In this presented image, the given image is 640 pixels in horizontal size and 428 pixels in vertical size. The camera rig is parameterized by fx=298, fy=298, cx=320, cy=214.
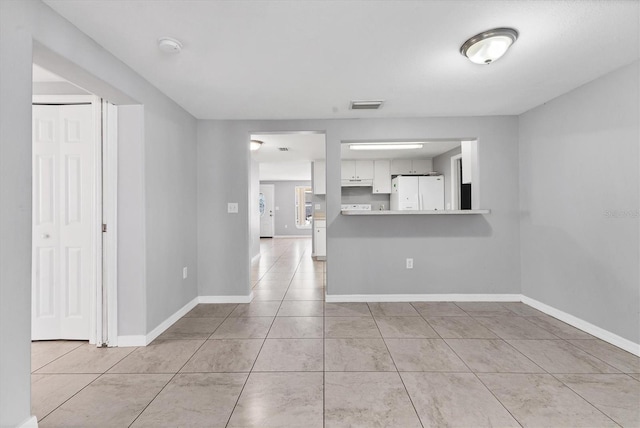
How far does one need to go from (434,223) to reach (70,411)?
3.63 metres

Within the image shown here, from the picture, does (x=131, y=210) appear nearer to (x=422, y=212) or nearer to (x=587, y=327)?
(x=422, y=212)

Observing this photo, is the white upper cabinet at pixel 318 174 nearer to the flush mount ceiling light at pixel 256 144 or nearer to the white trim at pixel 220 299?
the flush mount ceiling light at pixel 256 144

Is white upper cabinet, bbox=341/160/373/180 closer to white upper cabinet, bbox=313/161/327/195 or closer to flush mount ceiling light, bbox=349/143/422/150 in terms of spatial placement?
white upper cabinet, bbox=313/161/327/195

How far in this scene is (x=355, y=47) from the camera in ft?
6.78

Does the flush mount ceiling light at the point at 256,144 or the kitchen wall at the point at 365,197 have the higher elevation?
the flush mount ceiling light at the point at 256,144

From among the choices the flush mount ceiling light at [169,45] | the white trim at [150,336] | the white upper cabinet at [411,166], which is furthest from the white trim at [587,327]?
the flush mount ceiling light at [169,45]

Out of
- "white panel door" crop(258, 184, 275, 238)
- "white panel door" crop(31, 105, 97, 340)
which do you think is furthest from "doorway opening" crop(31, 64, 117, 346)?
"white panel door" crop(258, 184, 275, 238)

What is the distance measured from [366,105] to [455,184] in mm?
3366

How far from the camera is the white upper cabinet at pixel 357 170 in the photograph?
6.83 meters

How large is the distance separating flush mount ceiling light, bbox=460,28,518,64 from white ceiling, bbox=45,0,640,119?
0.20 feet

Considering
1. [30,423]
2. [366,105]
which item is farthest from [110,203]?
[366,105]

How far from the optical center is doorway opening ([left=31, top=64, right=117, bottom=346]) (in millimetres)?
2523

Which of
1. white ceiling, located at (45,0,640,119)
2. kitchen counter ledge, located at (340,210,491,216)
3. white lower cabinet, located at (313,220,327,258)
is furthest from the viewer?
white lower cabinet, located at (313,220,327,258)

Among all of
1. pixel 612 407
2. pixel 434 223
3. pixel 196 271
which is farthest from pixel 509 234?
pixel 196 271
